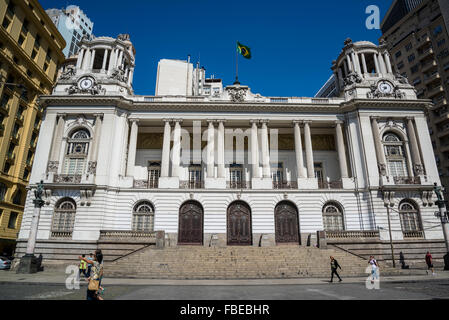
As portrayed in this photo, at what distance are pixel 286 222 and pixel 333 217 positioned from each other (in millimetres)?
4481

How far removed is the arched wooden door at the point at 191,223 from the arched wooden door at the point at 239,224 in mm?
2673

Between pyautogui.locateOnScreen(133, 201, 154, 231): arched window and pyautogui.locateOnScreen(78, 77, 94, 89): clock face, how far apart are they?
13290 millimetres

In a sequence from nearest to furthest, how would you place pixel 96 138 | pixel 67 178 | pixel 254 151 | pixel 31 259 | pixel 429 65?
pixel 31 259, pixel 67 178, pixel 96 138, pixel 254 151, pixel 429 65

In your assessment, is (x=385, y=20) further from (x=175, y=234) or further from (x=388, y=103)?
(x=175, y=234)

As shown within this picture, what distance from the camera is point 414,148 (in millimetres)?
26844

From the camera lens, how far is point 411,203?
993 inches

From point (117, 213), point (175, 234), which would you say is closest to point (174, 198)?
point (175, 234)

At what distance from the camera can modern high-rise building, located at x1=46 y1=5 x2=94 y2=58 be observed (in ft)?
231

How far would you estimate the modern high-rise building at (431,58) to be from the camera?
43200 mm

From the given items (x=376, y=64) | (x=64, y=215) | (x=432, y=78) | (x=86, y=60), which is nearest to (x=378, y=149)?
(x=376, y=64)

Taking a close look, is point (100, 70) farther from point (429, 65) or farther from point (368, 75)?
point (429, 65)

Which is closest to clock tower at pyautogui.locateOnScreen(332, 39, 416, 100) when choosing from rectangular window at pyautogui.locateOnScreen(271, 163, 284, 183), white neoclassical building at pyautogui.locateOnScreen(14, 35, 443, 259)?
white neoclassical building at pyautogui.locateOnScreen(14, 35, 443, 259)
